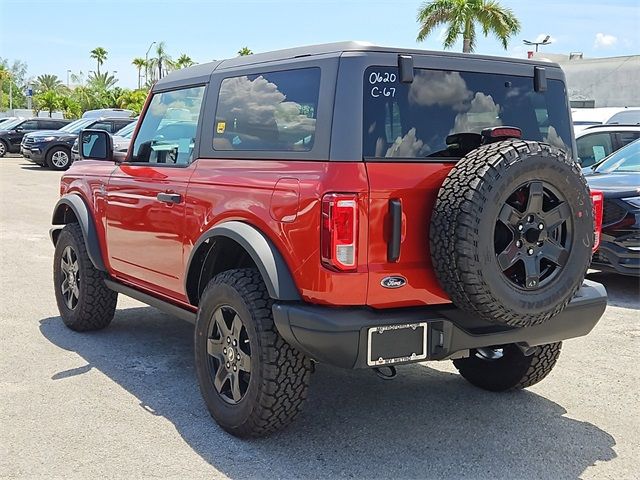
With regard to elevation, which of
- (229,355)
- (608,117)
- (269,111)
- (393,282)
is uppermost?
(608,117)

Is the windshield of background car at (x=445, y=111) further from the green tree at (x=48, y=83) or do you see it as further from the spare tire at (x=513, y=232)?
the green tree at (x=48, y=83)

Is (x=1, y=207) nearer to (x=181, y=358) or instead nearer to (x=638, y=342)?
(x=181, y=358)

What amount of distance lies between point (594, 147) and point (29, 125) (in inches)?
942

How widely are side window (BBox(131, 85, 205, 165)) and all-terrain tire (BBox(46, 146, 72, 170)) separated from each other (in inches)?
761

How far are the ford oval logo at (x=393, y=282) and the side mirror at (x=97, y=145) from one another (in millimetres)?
2849

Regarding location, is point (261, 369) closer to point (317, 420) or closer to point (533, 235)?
point (317, 420)

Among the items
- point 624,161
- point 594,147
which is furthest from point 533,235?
point 594,147

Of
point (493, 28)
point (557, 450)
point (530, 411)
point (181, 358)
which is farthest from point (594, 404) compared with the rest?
point (493, 28)

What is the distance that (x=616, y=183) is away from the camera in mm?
7809

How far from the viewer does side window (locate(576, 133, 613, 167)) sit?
405 inches

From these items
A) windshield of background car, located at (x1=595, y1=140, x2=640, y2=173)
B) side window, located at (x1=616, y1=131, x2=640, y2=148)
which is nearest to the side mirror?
windshield of background car, located at (x1=595, y1=140, x2=640, y2=173)

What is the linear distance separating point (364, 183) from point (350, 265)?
0.37 meters

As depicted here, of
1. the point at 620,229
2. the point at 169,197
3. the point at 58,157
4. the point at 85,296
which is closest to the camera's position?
the point at 169,197

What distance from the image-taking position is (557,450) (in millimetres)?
3943
